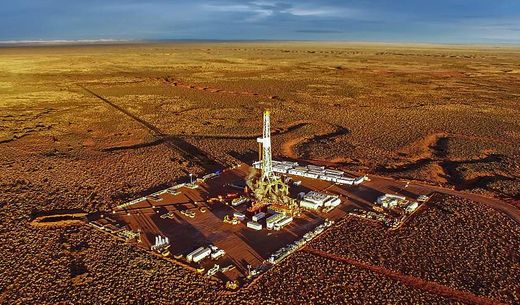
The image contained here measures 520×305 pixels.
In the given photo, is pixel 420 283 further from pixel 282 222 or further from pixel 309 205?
pixel 309 205

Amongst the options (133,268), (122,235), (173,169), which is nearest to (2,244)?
(122,235)

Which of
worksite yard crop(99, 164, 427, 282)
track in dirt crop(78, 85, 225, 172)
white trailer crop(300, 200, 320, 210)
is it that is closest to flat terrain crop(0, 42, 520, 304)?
track in dirt crop(78, 85, 225, 172)

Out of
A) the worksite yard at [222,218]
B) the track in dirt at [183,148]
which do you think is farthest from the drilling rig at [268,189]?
the track in dirt at [183,148]

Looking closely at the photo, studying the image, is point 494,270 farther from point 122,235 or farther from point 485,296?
point 122,235

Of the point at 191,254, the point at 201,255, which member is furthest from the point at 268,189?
the point at 191,254

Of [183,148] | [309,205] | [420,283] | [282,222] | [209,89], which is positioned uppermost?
[209,89]

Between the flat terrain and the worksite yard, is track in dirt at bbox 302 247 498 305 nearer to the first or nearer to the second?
the flat terrain
